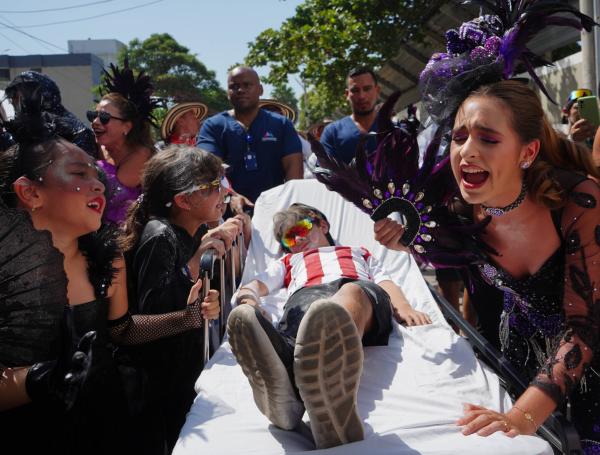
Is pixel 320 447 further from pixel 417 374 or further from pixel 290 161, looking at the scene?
pixel 290 161

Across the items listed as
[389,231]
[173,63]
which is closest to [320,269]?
[389,231]

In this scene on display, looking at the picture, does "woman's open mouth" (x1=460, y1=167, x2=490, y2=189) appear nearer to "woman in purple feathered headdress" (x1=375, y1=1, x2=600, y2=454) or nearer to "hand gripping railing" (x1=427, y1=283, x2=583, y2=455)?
"woman in purple feathered headdress" (x1=375, y1=1, x2=600, y2=454)

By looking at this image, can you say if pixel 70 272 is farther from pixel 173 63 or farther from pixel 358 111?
pixel 173 63

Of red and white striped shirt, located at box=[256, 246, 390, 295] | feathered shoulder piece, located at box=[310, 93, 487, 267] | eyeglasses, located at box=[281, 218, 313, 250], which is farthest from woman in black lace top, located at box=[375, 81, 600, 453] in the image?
eyeglasses, located at box=[281, 218, 313, 250]

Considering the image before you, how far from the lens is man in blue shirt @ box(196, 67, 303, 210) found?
507cm

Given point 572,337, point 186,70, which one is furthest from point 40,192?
point 186,70

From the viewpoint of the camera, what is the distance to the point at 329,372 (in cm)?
189

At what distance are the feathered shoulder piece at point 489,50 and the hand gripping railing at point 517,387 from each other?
1.06m

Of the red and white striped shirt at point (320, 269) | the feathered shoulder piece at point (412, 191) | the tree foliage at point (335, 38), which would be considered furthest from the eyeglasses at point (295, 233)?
the tree foliage at point (335, 38)

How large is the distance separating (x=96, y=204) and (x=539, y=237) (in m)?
1.67

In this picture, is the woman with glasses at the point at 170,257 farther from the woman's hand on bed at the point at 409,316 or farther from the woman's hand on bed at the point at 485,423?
the woman's hand on bed at the point at 485,423

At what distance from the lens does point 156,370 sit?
256cm

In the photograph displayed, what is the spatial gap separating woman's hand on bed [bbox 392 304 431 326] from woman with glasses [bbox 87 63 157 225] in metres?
1.87

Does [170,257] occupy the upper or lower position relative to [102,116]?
lower
